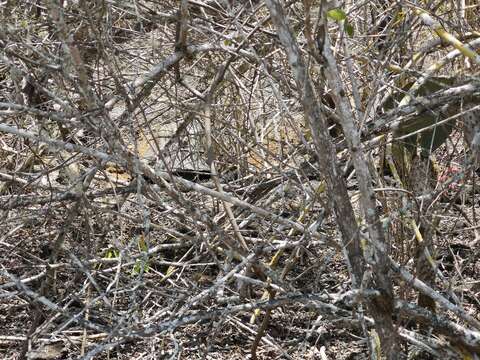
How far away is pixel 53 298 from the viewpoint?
15.4 ft

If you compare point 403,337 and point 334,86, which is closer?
point 334,86

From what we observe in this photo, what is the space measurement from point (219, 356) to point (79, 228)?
962 millimetres

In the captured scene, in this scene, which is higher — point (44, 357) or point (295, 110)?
point (295, 110)

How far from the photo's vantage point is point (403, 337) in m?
3.56

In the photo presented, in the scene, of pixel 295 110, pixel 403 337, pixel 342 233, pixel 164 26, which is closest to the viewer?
pixel 342 233

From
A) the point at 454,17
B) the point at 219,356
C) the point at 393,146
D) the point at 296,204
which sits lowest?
the point at 219,356

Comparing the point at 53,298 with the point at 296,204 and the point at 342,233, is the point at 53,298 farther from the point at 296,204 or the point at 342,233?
the point at 342,233

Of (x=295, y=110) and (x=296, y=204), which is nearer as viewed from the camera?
(x=295, y=110)

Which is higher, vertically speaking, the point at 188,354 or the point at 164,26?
the point at 164,26

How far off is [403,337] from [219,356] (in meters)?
1.25

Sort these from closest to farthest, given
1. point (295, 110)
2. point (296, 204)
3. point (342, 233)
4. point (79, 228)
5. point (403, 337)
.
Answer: point (342, 233) < point (403, 337) < point (295, 110) < point (79, 228) < point (296, 204)

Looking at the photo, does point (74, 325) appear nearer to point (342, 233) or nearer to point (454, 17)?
point (342, 233)

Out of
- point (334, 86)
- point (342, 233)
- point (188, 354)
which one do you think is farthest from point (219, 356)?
point (334, 86)

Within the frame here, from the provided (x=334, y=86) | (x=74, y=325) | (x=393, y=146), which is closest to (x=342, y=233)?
(x=334, y=86)
